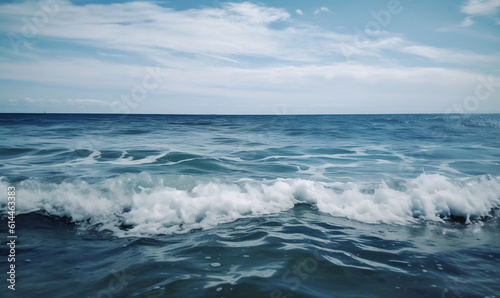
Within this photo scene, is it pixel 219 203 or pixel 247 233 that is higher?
pixel 219 203

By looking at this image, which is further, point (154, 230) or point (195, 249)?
point (154, 230)

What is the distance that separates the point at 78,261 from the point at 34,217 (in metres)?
3.55

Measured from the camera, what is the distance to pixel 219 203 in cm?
746

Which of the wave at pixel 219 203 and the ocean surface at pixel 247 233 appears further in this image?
the wave at pixel 219 203

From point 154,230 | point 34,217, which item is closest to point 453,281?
point 154,230

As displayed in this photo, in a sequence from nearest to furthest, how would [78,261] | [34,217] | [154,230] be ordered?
[78,261] < [154,230] < [34,217]

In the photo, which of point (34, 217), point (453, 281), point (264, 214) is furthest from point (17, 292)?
point (453, 281)

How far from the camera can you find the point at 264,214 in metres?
7.22

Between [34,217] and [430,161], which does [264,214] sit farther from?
[430,161]

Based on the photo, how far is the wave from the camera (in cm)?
684

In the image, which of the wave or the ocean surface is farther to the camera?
the wave

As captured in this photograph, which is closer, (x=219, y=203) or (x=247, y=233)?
(x=247, y=233)

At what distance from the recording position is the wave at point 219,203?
22.5ft

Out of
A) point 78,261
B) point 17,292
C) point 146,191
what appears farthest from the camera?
point 146,191
